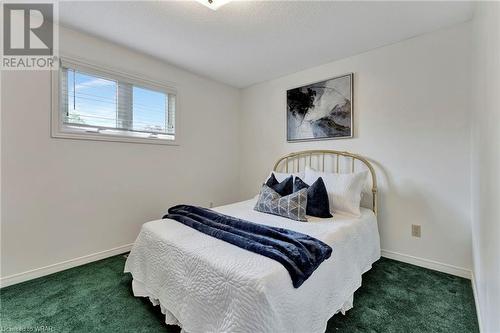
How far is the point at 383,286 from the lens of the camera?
193 centimetres

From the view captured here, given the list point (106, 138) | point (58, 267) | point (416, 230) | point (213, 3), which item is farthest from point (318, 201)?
point (58, 267)

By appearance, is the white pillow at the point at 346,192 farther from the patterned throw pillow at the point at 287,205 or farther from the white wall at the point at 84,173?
the white wall at the point at 84,173

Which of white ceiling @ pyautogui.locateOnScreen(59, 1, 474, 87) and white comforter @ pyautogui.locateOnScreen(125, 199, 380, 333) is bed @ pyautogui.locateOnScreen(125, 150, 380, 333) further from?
white ceiling @ pyautogui.locateOnScreen(59, 1, 474, 87)

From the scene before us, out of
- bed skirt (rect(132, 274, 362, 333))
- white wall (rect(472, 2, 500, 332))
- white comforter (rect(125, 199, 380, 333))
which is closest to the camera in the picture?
white wall (rect(472, 2, 500, 332))

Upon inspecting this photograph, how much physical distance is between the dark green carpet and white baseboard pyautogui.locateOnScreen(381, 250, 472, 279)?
0.29 ft

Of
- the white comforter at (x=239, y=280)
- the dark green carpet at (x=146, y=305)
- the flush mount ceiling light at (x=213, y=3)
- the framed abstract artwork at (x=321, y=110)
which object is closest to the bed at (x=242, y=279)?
the white comforter at (x=239, y=280)

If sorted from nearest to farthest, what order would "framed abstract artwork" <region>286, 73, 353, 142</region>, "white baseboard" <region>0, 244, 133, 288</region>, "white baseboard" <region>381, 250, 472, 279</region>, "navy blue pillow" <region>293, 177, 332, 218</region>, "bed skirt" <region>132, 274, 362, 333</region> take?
1. "bed skirt" <region>132, 274, 362, 333</region>
2. "white baseboard" <region>0, 244, 133, 288</region>
3. "white baseboard" <region>381, 250, 472, 279</region>
4. "navy blue pillow" <region>293, 177, 332, 218</region>
5. "framed abstract artwork" <region>286, 73, 353, 142</region>

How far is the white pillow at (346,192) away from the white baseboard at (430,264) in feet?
2.40

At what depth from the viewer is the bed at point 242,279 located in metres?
1.08

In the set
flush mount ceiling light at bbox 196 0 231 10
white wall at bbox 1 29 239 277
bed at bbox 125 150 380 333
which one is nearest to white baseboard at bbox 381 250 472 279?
bed at bbox 125 150 380 333

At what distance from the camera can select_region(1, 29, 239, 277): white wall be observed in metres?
1.96

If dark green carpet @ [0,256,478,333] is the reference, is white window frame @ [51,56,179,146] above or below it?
above

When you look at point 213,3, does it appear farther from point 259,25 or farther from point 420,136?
point 420,136

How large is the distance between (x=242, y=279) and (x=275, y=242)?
1.18 ft
